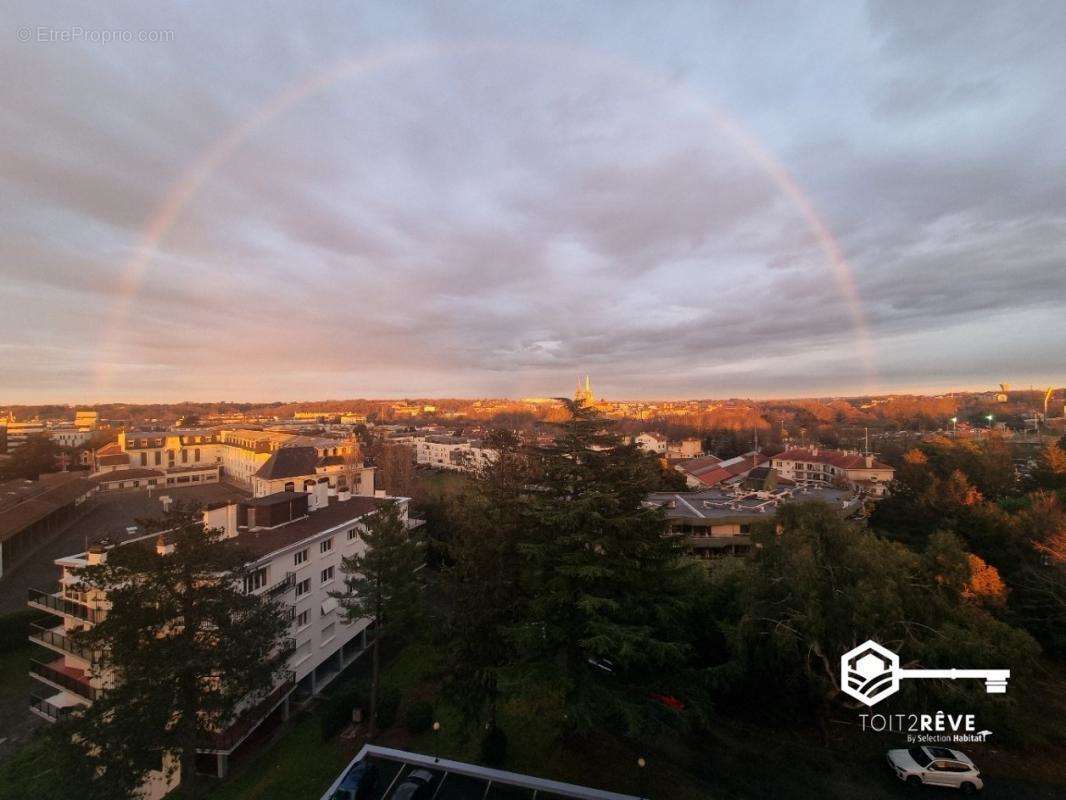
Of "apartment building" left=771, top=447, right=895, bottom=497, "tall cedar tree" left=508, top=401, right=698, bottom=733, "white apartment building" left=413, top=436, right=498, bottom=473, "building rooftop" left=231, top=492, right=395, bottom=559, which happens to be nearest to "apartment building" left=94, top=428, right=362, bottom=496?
"building rooftop" left=231, top=492, right=395, bottom=559

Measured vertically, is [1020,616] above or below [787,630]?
below

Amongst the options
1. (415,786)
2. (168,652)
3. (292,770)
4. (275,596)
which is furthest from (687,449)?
(168,652)

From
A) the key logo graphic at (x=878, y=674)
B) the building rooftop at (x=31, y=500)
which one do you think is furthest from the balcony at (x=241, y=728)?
the building rooftop at (x=31, y=500)

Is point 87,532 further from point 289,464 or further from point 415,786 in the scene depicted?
point 415,786

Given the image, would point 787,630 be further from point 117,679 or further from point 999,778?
point 117,679

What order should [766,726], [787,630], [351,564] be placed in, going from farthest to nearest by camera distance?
[351,564], [766,726], [787,630]

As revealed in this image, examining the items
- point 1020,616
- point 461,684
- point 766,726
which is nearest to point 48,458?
point 461,684
